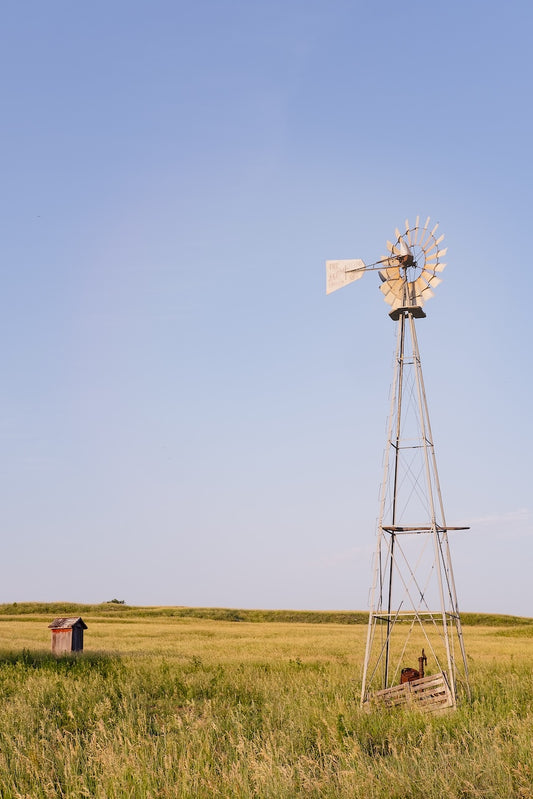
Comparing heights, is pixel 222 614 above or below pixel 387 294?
below

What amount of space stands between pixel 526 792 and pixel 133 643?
82.8ft

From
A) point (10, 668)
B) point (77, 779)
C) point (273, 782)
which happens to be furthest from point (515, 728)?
point (10, 668)

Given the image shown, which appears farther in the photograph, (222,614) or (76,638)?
(222,614)

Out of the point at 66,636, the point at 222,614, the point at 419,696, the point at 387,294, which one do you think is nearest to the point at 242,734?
the point at 419,696

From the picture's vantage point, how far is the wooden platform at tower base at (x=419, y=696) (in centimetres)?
1177

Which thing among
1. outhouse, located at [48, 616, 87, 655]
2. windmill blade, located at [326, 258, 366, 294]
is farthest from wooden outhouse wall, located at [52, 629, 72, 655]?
windmill blade, located at [326, 258, 366, 294]

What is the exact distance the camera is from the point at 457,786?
264 inches

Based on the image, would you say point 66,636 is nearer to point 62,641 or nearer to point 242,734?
point 62,641

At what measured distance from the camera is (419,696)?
39.5 ft

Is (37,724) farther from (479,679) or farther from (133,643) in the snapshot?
(133,643)

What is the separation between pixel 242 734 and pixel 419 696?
4.04 metres

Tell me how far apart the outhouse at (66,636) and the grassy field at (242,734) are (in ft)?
5.41

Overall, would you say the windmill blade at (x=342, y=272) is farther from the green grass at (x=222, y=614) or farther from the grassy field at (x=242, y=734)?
the green grass at (x=222, y=614)

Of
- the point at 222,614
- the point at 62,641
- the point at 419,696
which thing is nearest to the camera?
the point at 419,696
